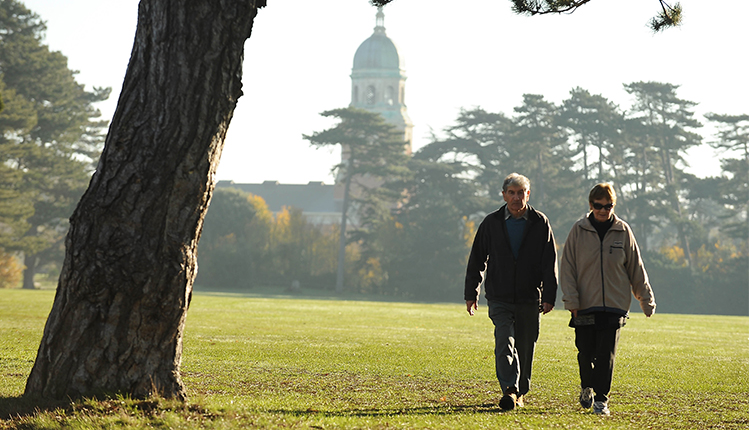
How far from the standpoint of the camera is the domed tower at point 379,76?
4003 inches

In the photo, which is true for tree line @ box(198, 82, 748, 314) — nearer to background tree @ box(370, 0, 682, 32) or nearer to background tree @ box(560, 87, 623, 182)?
background tree @ box(560, 87, 623, 182)

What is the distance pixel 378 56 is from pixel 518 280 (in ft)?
317

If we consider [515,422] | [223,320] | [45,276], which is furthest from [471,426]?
[45,276]

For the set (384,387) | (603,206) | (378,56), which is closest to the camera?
(603,206)

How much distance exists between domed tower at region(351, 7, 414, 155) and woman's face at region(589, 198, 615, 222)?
94644 mm

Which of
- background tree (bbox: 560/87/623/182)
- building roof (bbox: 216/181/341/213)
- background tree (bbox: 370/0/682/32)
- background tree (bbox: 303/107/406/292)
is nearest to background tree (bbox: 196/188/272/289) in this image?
background tree (bbox: 303/107/406/292)

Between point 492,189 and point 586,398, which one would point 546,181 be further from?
point 586,398

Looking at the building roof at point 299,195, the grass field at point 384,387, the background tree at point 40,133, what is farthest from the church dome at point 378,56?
the grass field at point 384,387

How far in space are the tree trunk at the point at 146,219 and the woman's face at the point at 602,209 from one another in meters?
2.95

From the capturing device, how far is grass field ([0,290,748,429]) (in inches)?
222

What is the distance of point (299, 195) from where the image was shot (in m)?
110

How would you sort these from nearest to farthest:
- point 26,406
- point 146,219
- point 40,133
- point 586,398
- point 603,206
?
point 26,406, point 146,219, point 603,206, point 586,398, point 40,133

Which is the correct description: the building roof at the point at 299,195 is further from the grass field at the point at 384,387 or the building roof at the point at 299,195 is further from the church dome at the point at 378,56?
the grass field at the point at 384,387

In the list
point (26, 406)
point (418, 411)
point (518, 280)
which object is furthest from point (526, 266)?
point (26, 406)
